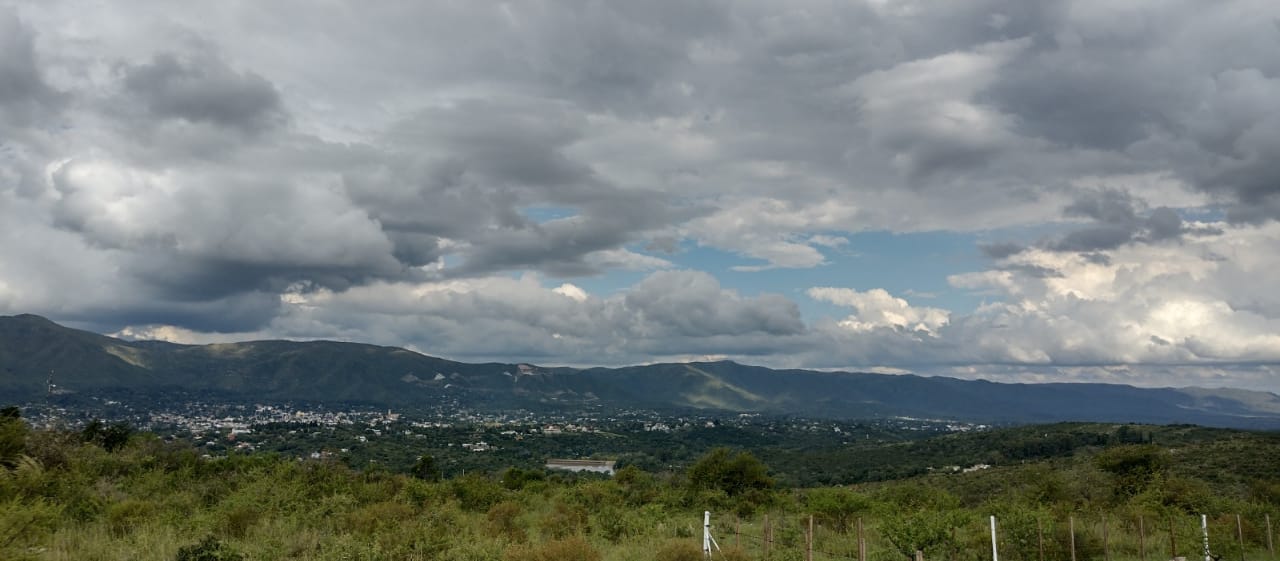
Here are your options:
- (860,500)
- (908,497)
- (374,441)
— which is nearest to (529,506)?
(860,500)

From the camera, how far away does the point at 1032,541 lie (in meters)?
23.8

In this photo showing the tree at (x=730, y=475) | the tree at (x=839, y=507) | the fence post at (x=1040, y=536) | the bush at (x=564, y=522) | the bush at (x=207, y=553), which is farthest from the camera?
the tree at (x=730, y=475)

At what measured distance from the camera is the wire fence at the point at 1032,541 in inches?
888

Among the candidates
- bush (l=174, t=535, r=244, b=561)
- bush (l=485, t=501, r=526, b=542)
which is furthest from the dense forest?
bush (l=485, t=501, r=526, b=542)

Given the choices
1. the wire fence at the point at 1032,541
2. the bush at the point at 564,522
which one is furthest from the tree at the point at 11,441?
the wire fence at the point at 1032,541

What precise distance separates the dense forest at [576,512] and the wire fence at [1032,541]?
0.34 feet

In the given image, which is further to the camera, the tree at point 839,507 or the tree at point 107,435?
the tree at point 107,435

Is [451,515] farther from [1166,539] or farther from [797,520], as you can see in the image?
[1166,539]

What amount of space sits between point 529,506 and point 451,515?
13454 mm

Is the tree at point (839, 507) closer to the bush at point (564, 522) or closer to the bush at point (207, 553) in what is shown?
the bush at point (564, 522)

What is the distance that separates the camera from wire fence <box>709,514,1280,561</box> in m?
22.5

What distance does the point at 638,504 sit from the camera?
131ft

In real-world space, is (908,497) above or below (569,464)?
above

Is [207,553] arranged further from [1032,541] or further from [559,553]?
[1032,541]
